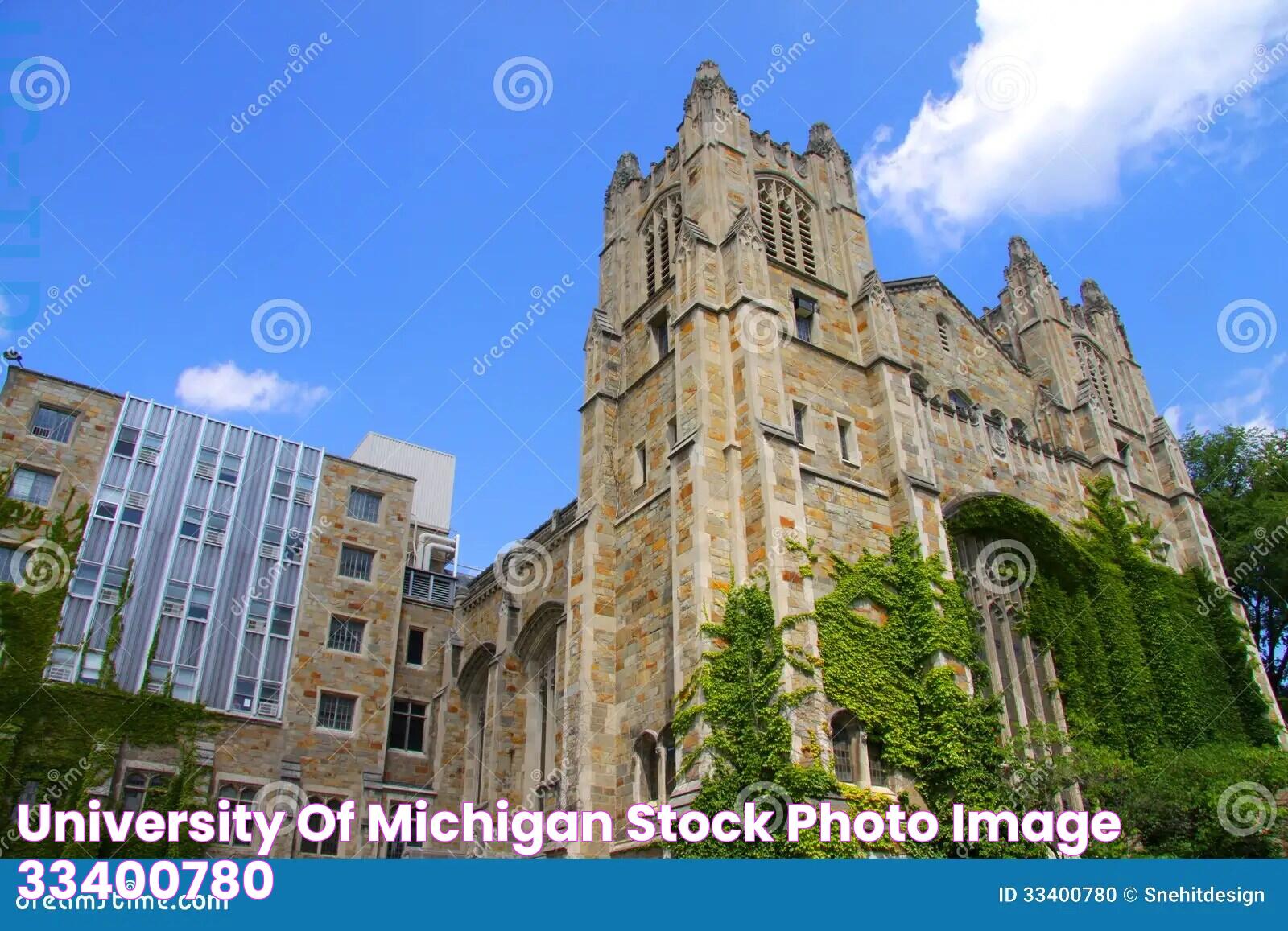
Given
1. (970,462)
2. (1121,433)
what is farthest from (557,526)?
(1121,433)

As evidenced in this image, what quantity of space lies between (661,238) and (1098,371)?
2081 cm

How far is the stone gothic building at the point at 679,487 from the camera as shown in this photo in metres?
21.7

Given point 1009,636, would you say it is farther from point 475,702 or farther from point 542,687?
point 475,702

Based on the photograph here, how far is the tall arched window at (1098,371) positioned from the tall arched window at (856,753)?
2338 cm

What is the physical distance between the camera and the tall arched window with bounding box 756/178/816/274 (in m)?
27.9

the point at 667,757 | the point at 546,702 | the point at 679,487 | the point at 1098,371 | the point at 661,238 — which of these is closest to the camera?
the point at 667,757

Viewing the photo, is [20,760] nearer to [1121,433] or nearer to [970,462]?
[970,462]

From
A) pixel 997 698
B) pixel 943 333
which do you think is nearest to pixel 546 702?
pixel 997 698

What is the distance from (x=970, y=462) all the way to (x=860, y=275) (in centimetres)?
652

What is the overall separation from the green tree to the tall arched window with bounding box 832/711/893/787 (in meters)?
21.5

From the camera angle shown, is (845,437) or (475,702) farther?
(475,702)

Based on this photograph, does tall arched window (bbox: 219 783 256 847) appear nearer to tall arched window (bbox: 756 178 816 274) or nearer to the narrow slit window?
the narrow slit window

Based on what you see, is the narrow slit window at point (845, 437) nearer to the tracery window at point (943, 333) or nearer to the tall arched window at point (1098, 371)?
the tracery window at point (943, 333)

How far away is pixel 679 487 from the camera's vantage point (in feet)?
71.5
